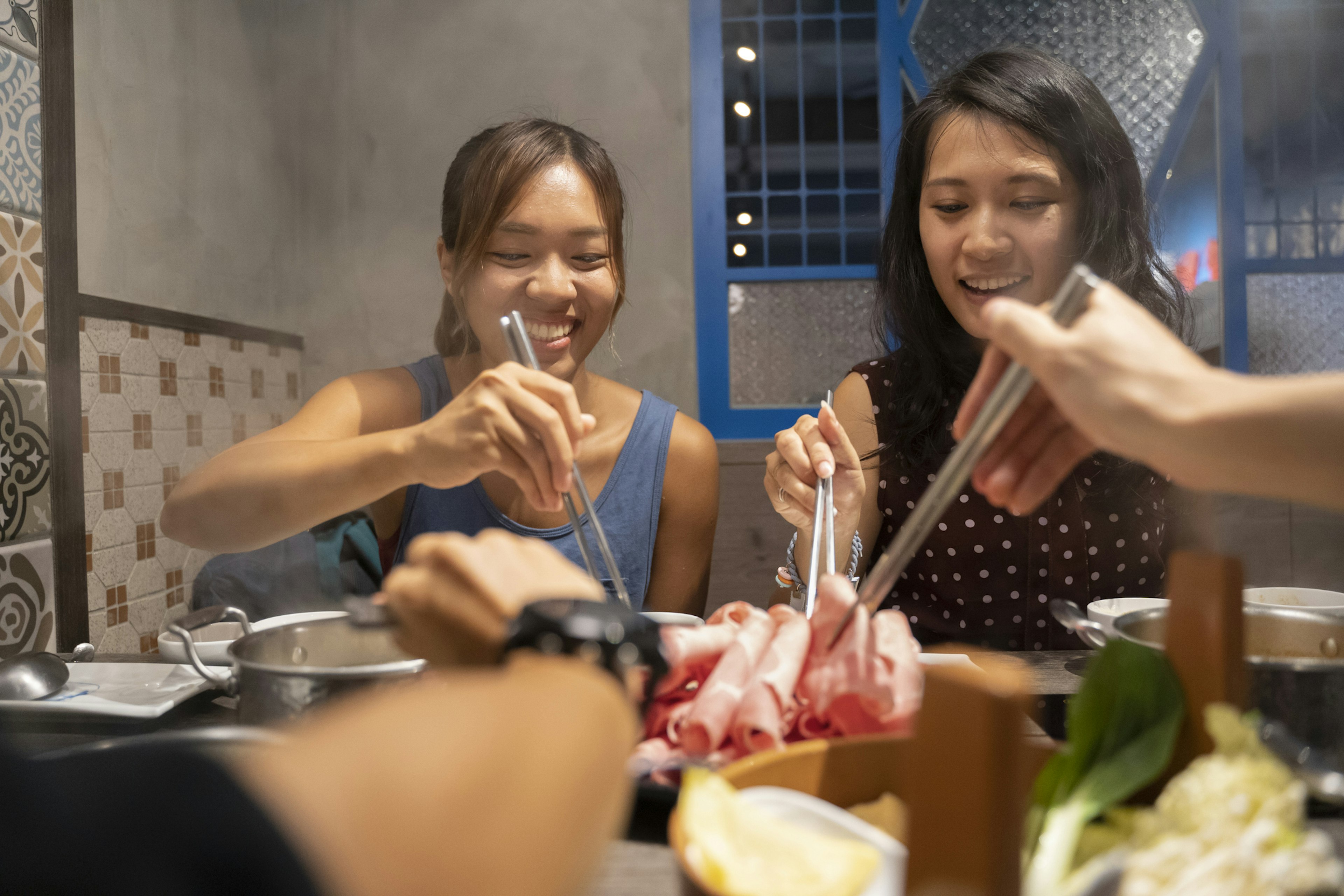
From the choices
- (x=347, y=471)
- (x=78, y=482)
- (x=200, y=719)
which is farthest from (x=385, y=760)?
(x=78, y=482)

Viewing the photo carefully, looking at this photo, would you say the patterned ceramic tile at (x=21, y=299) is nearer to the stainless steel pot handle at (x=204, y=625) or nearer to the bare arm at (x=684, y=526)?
the stainless steel pot handle at (x=204, y=625)

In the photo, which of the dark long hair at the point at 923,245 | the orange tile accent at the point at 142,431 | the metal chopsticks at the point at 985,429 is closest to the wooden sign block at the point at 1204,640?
the metal chopsticks at the point at 985,429

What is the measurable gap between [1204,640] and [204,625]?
732 mm

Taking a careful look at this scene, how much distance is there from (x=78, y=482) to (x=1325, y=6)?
127 inches

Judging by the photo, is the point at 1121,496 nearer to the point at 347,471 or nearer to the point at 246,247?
the point at 347,471

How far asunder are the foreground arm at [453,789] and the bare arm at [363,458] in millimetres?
504

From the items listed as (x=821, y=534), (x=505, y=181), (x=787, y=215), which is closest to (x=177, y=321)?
(x=505, y=181)

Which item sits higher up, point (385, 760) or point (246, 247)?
point (246, 247)

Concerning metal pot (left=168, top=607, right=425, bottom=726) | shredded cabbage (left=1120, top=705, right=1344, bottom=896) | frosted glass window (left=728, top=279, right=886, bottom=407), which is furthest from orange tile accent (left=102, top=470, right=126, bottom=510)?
shredded cabbage (left=1120, top=705, right=1344, bottom=896)

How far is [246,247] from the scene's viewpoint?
198 centimetres

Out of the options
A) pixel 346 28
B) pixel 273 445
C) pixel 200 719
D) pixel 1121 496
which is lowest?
pixel 200 719

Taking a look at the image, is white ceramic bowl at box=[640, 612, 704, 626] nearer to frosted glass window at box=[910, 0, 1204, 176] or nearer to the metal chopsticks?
the metal chopsticks

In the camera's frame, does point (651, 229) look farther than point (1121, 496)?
Yes

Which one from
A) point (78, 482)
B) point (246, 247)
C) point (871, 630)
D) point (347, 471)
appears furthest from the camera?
point (246, 247)
